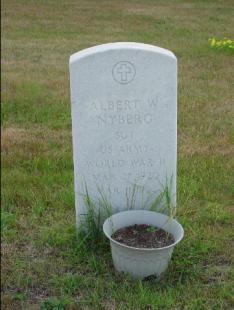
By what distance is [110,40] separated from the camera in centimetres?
1005

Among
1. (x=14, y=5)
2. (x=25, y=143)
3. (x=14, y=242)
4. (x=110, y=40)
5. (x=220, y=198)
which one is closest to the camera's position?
(x=14, y=242)

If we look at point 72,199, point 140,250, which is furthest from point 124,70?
point 72,199

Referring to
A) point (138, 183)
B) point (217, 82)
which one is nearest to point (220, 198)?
point (138, 183)

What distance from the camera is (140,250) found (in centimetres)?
298

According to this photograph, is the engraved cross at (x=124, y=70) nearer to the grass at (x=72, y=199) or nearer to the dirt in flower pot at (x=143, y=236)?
the grass at (x=72, y=199)

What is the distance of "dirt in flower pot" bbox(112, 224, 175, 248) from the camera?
10.4 feet

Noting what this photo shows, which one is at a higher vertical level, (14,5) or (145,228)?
(14,5)

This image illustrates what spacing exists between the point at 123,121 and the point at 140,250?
2.45ft

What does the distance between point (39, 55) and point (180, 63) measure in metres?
2.16

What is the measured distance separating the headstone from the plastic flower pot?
136 millimetres

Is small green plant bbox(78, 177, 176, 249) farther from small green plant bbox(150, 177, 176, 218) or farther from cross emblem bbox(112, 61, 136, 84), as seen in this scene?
cross emblem bbox(112, 61, 136, 84)

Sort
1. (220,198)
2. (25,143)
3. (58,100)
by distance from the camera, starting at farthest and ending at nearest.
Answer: (58,100) < (25,143) < (220,198)

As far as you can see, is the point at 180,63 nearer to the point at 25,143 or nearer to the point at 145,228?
the point at 25,143

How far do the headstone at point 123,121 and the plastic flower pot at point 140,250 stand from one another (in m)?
0.14
